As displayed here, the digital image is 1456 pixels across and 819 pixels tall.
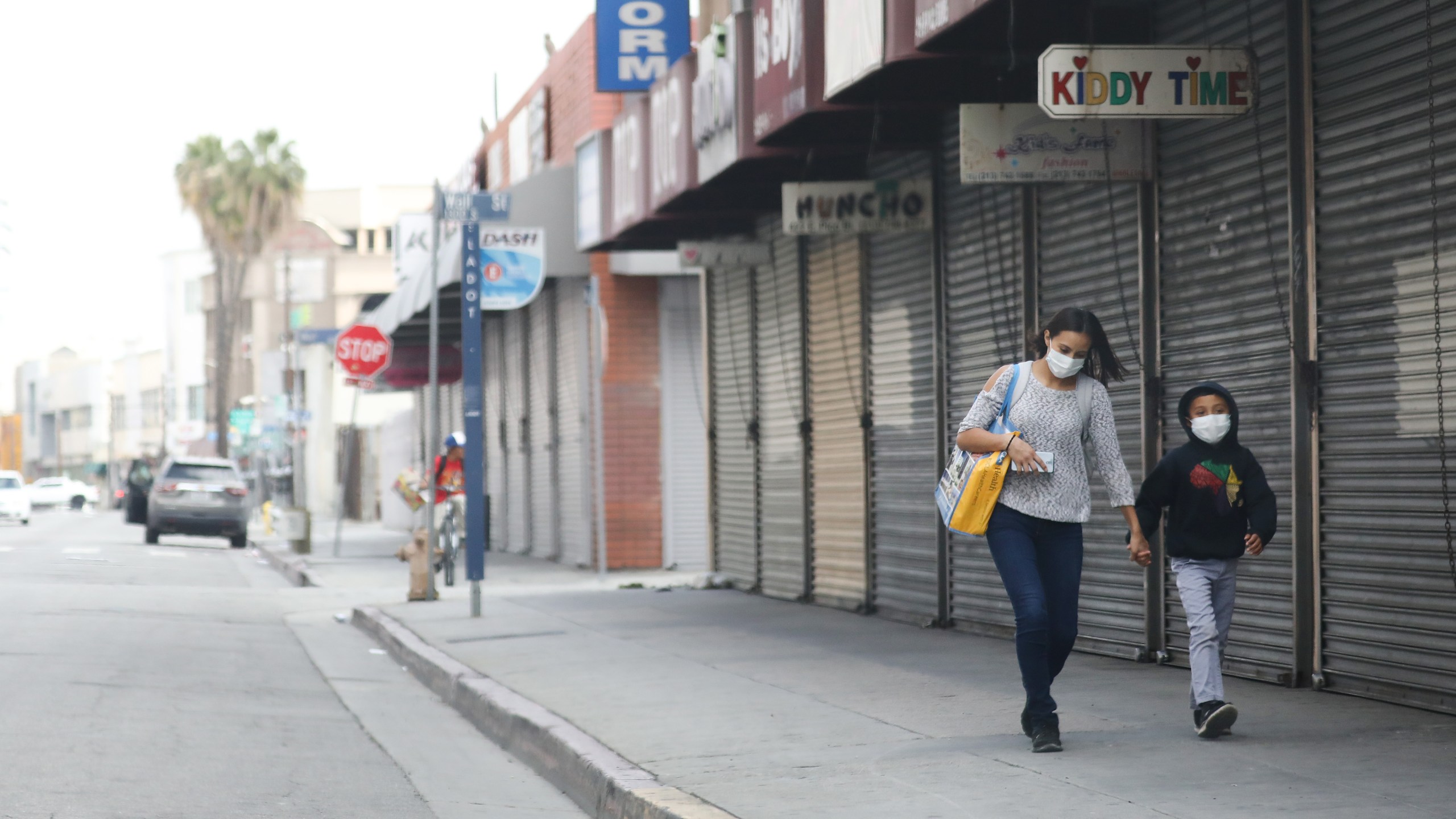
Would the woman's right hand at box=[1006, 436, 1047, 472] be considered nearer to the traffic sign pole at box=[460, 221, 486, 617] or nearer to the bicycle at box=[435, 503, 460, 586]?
the traffic sign pole at box=[460, 221, 486, 617]

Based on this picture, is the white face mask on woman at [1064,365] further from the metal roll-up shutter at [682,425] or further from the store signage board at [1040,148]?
the metal roll-up shutter at [682,425]

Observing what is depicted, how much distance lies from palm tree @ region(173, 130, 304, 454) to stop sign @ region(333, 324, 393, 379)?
3708 centimetres

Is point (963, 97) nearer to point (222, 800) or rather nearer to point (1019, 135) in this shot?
point (1019, 135)

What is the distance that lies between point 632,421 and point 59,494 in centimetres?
7271

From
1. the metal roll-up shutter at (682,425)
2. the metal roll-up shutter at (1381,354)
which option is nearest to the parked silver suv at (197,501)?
the metal roll-up shutter at (682,425)

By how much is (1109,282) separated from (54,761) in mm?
6329

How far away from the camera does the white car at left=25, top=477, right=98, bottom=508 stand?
88062 mm

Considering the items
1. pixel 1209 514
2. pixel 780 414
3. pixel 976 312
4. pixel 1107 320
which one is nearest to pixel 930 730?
pixel 1209 514

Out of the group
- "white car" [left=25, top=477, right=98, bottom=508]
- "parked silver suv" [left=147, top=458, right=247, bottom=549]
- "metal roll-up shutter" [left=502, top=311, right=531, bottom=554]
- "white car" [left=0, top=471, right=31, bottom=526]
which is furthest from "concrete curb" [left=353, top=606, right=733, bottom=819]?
"white car" [left=25, top=477, right=98, bottom=508]

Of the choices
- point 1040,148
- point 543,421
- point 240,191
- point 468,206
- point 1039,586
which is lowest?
point 1039,586

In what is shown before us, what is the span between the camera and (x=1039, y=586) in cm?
745

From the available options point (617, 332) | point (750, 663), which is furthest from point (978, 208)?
point (617, 332)

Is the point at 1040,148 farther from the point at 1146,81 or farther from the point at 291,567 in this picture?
the point at 291,567

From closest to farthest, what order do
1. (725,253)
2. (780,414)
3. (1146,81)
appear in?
(1146,81) → (725,253) → (780,414)
